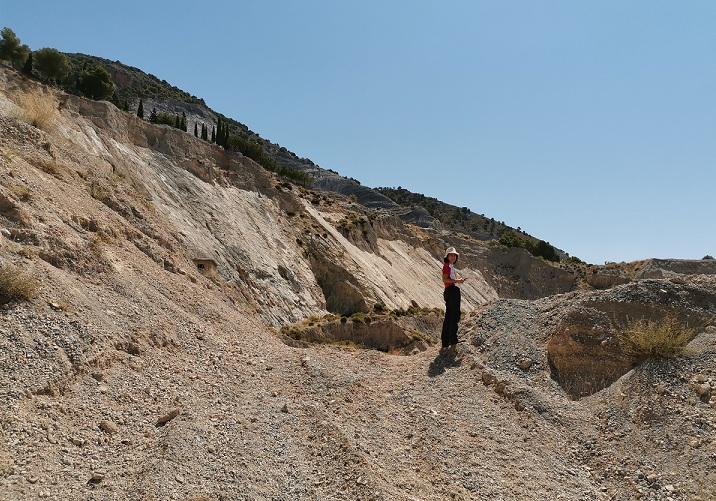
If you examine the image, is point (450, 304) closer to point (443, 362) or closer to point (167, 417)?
point (443, 362)

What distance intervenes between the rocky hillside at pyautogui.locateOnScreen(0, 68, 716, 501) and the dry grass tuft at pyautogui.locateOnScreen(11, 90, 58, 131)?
2.42 feet

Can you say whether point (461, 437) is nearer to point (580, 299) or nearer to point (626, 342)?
point (626, 342)

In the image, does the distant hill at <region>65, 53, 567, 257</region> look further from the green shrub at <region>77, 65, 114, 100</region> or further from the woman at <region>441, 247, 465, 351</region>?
the woman at <region>441, 247, 465, 351</region>

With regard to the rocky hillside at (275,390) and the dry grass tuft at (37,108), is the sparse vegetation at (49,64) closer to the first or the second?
the dry grass tuft at (37,108)

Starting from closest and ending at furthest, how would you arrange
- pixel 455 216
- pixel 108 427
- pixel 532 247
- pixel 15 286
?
pixel 108 427, pixel 15 286, pixel 532 247, pixel 455 216

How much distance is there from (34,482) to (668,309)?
34.0 ft

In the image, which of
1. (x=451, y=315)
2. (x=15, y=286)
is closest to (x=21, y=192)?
(x=15, y=286)

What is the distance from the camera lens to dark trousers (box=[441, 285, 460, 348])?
11469mm

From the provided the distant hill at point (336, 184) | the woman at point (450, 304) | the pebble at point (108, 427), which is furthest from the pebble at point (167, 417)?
the distant hill at point (336, 184)

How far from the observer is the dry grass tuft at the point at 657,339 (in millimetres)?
8805

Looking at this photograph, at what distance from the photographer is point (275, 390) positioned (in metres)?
9.25

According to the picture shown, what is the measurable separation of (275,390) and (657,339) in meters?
6.33

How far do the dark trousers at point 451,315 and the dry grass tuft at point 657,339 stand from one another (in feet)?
10.5

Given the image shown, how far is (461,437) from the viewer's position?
26.5 feet
